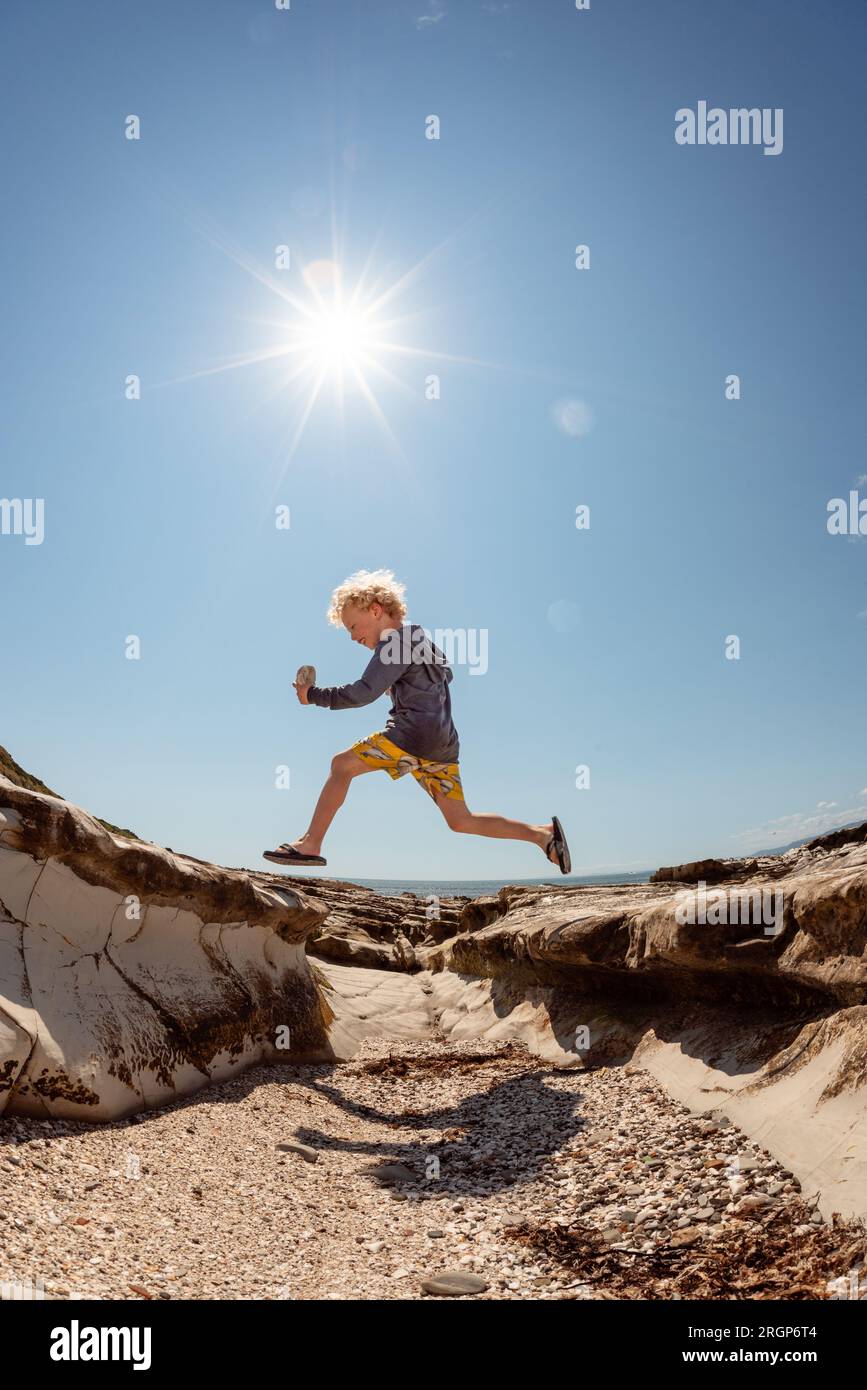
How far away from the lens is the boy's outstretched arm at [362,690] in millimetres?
5180

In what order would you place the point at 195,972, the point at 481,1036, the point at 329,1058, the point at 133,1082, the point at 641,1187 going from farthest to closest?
the point at 481,1036 → the point at 329,1058 → the point at 195,972 → the point at 133,1082 → the point at 641,1187

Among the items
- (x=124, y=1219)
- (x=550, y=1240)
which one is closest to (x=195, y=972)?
(x=124, y=1219)

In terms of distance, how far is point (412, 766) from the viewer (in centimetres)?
530

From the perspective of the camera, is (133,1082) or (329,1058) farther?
(329,1058)

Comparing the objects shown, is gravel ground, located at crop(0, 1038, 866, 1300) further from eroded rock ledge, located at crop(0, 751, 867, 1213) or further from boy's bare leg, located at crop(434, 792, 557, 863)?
boy's bare leg, located at crop(434, 792, 557, 863)

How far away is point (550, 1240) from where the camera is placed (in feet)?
8.03

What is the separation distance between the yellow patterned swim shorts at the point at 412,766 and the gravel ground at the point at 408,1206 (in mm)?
2133

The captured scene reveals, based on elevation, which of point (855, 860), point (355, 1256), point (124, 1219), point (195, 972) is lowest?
point (355, 1256)

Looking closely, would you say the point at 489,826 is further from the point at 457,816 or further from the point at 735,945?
the point at 735,945

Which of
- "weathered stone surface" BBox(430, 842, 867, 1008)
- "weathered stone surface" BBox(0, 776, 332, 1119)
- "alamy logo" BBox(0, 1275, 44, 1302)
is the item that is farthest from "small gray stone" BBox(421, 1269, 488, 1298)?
"weathered stone surface" BBox(430, 842, 867, 1008)

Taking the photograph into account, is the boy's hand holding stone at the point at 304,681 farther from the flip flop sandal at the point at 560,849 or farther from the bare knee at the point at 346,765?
the flip flop sandal at the point at 560,849

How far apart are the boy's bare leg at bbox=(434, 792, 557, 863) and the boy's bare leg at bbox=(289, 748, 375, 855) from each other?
69 cm
